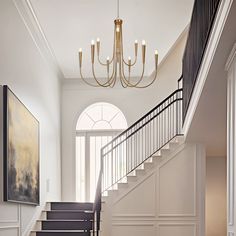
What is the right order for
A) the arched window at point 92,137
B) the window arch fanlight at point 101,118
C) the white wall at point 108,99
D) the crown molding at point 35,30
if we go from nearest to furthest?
the crown molding at point 35,30, the white wall at point 108,99, the arched window at point 92,137, the window arch fanlight at point 101,118

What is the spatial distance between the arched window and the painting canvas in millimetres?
3445

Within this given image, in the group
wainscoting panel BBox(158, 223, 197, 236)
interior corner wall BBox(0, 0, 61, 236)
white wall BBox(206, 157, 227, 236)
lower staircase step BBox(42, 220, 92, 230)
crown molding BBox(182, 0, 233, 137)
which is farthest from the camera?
white wall BBox(206, 157, 227, 236)

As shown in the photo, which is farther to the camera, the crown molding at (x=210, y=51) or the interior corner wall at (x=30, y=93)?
the interior corner wall at (x=30, y=93)

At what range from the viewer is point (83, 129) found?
11.6 m

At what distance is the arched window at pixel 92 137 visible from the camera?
11.5m

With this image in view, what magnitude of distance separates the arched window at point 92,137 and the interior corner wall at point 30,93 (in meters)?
0.66

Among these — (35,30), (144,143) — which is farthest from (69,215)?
(35,30)

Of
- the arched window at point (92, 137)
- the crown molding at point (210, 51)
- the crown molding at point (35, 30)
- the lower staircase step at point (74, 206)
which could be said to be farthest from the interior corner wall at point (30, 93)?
the crown molding at point (210, 51)

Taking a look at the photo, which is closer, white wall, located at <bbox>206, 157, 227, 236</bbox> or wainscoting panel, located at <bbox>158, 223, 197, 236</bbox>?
wainscoting panel, located at <bbox>158, 223, 197, 236</bbox>

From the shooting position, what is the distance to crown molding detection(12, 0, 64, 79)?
714 cm

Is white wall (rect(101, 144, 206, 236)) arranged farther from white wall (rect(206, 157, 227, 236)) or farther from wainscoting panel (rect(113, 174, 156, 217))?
white wall (rect(206, 157, 227, 236))

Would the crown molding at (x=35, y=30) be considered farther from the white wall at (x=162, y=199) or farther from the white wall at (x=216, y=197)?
the white wall at (x=216, y=197)

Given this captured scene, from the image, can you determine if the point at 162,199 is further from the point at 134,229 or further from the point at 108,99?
the point at 108,99

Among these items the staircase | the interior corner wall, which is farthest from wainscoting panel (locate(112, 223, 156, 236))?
the interior corner wall
